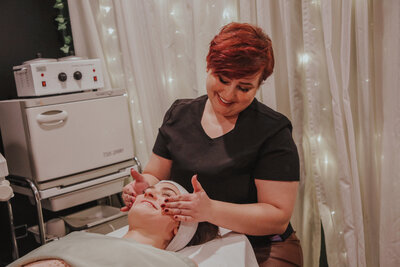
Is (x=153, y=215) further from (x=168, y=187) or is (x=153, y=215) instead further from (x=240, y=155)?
(x=240, y=155)

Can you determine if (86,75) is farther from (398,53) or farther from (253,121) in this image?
(398,53)

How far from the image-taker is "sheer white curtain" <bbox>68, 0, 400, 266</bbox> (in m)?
1.28

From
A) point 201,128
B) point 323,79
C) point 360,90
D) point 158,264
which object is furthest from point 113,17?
point 158,264

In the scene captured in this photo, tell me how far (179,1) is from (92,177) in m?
1.11

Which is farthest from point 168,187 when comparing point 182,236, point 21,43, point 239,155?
point 21,43

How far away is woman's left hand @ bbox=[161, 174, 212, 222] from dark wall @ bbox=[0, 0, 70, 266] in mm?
1717

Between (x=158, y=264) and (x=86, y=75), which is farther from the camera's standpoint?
(x=86, y=75)

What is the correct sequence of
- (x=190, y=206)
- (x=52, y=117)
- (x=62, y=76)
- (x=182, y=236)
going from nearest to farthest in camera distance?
(x=190, y=206)
(x=182, y=236)
(x=52, y=117)
(x=62, y=76)

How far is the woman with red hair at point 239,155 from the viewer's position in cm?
117

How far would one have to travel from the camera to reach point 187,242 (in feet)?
3.97

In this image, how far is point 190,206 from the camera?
108cm

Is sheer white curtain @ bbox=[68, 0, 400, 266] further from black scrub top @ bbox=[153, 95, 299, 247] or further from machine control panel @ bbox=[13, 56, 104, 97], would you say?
machine control panel @ bbox=[13, 56, 104, 97]

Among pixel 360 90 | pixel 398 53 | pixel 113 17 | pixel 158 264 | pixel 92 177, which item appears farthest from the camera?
pixel 113 17

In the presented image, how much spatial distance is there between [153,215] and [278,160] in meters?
0.46
